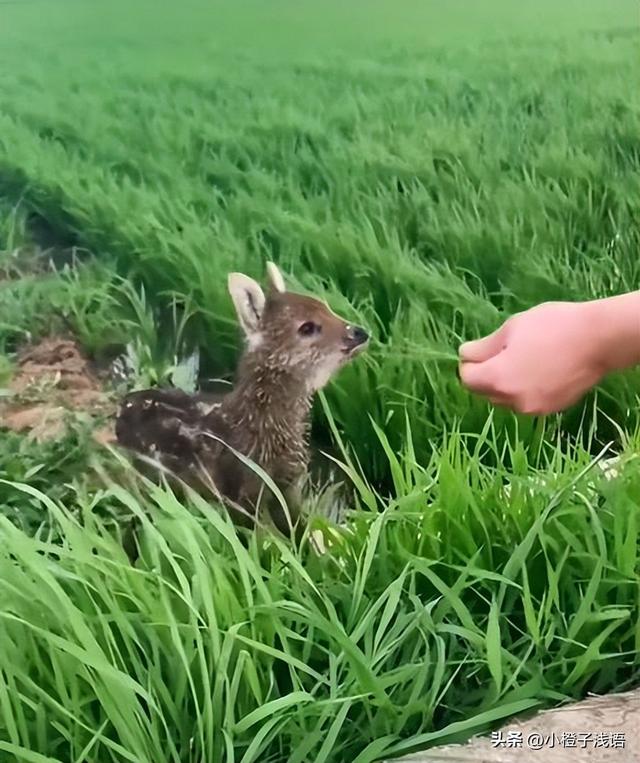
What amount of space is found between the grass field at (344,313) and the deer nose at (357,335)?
0.01 metres

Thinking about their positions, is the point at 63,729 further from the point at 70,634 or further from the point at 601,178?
the point at 601,178

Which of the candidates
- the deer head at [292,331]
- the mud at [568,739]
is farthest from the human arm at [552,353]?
the mud at [568,739]

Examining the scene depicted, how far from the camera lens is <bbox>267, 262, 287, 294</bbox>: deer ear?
2.56 ft

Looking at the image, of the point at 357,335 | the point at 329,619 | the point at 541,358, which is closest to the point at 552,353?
the point at 541,358

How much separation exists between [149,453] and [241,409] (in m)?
0.08

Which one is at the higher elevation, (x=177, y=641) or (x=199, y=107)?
(x=199, y=107)

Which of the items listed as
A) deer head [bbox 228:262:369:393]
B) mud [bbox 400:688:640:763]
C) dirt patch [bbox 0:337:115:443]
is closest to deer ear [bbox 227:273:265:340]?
deer head [bbox 228:262:369:393]

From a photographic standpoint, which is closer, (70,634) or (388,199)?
(70,634)

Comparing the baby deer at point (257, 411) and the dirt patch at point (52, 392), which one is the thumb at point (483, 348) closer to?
the baby deer at point (257, 411)

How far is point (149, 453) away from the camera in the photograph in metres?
0.74

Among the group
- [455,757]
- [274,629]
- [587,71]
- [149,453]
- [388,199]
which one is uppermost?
[587,71]

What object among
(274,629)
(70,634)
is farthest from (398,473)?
(70,634)

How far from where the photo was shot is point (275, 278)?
78 cm

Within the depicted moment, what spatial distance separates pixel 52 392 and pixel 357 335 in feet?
0.86
